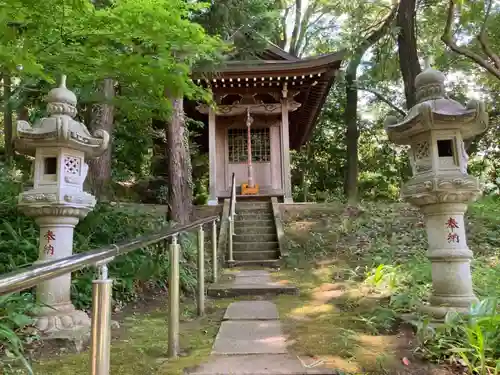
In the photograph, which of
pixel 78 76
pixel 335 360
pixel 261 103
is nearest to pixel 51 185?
pixel 78 76

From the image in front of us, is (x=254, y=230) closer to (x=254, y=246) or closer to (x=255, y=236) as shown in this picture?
→ (x=255, y=236)

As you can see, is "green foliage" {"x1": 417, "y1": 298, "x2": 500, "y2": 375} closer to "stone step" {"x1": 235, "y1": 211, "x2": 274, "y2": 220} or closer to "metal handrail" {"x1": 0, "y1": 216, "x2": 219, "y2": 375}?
"metal handrail" {"x1": 0, "y1": 216, "x2": 219, "y2": 375}

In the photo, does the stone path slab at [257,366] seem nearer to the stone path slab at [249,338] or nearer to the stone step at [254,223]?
the stone path slab at [249,338]

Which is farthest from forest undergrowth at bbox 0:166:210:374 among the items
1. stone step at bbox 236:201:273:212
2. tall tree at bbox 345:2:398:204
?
tall tree at bbox 345:2:398:204

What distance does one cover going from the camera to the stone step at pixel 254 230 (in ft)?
26.7

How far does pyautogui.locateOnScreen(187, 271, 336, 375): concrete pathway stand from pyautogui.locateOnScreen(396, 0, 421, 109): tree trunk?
7233 millimetres

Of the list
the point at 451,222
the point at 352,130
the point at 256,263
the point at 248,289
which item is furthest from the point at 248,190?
the point at 451,222

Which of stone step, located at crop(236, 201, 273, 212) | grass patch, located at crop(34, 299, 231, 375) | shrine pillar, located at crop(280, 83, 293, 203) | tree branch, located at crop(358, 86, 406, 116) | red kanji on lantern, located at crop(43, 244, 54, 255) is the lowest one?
grass patch, located at crop(34, 299, 231, 375)

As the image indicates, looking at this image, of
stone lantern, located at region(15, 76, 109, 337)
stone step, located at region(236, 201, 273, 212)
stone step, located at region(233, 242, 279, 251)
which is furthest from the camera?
stone step, located at region(236, 201, 273, 212)

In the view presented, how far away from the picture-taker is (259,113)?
11.5m

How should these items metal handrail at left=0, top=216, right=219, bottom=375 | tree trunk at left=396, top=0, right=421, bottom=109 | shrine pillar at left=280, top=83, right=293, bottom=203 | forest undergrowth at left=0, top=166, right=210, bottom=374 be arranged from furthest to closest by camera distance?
shrine pillar at left=280, top=83, right=293, bottom=203 < tree trunk at left=396, top=0, right=421, bottom=109 < forest undergrowth at left=0, top=166, right=210, bottom=374 < metal handrail at left=0, top=216, right=219, bottom=375

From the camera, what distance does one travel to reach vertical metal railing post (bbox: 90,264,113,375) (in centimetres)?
157

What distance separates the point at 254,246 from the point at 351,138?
963 centimetres

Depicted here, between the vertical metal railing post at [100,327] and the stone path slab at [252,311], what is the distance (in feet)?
7.30
